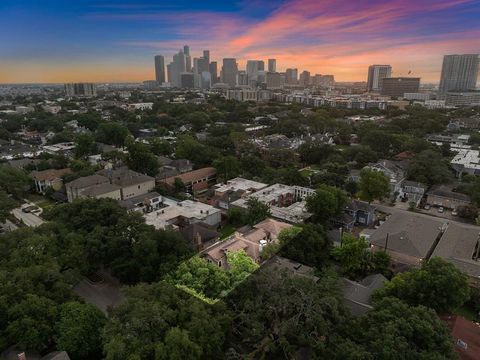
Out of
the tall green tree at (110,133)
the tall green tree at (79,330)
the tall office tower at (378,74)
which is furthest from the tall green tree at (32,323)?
the tall office tower at (378,74)

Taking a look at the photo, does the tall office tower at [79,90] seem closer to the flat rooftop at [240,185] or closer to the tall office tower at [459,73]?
the flat rooftop at [240,185]

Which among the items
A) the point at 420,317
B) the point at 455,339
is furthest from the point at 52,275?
the point at 455,339

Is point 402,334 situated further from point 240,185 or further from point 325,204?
point 240,185

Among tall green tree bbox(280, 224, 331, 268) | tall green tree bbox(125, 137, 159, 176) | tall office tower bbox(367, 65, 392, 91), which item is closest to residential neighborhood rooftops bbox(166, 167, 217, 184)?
tall green tree bbox(125, 137, 159, 176)

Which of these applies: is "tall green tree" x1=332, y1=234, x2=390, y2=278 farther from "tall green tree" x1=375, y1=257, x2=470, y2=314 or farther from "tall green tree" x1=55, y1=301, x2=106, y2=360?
"tall green tree" x1=55, y1=301, x2=106, y2=360

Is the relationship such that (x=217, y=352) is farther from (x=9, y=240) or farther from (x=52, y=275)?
(x=9, y=240)

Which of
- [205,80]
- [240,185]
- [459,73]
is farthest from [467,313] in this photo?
[205,80]

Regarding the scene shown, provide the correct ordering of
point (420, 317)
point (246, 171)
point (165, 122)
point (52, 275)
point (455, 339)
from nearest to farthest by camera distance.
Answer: point (420, 317), point (455, 339), point (52, 275), point (246, 171), point (165, 122)
